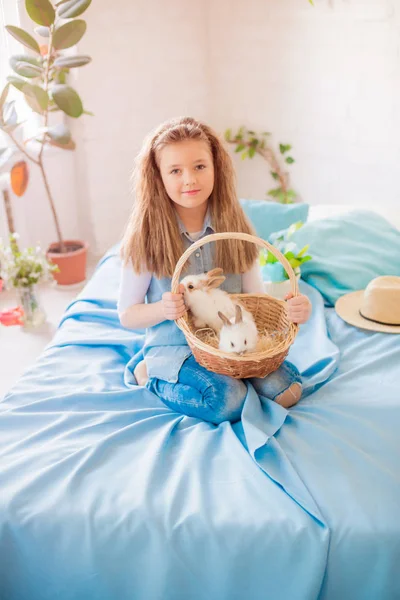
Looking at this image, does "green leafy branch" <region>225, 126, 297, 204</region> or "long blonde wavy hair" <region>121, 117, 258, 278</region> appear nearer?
"long blonde wavy hair" <region>121, 117, 258, 278</region>

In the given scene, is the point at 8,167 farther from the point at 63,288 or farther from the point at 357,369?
the point at 357,369

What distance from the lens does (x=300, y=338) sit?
1.65 m

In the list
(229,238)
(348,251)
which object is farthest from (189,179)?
(348,251)

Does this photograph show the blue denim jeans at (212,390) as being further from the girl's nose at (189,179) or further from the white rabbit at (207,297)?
the girl's nose at (189,179)

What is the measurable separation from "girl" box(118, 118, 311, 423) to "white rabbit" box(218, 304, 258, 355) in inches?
3.3

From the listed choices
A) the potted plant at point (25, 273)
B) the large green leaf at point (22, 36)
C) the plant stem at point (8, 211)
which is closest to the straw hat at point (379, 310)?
the potted plant at point (25, 273)

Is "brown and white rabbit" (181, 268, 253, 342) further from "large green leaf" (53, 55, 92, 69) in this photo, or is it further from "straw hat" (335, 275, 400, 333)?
"large green leaf" (53, 55, 92, 69)

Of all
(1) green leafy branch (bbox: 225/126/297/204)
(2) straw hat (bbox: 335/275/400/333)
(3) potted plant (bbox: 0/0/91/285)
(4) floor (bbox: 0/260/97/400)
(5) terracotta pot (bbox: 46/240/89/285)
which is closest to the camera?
(2) straw hat (bbox: 335/275/400/333)

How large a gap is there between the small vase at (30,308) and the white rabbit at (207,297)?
123cm

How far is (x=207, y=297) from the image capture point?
1.30 metres

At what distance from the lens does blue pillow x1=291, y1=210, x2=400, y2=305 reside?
191cm

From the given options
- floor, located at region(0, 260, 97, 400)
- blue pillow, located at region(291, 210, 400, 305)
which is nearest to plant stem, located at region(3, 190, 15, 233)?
floor, located at region(0, 260, 97, 400)

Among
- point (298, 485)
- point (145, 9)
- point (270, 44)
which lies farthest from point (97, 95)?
point (298, 485)

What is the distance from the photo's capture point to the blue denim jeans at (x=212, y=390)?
1.25 m
